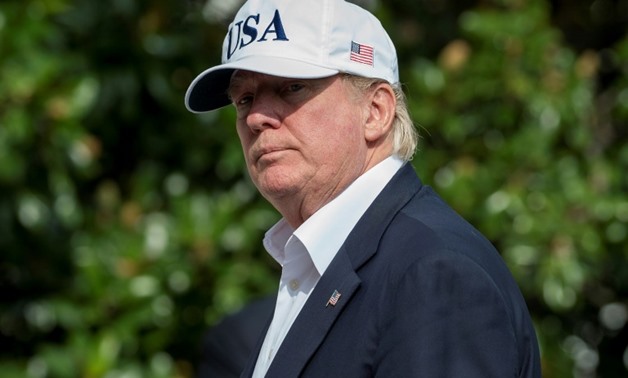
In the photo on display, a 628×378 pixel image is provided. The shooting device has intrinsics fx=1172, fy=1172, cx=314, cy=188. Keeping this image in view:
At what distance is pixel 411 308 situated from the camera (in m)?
1.76

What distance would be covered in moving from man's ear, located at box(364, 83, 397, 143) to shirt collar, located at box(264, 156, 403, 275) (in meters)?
0.06

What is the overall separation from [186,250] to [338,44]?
297 cm

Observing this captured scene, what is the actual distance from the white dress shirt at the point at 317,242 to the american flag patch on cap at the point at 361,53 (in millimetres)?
184

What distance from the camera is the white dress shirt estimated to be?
209 centimetres

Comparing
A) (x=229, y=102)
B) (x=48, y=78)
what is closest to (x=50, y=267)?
(x=48, y=78)

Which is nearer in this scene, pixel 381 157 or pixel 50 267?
pixel 381 157

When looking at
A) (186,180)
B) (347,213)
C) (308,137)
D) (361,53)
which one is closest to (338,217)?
(347,213)

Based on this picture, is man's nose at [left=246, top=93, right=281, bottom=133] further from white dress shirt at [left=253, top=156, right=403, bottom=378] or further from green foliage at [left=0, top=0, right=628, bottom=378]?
green foliage at [left=0, top=0, right=628, bottom=378]

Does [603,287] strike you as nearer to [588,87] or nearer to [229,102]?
[588,87]

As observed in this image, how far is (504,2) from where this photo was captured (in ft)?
16.9

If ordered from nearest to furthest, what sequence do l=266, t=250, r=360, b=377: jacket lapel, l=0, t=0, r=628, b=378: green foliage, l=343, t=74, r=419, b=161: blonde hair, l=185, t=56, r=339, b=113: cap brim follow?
l=266, t=250, r=360, b=377: jacket lapel → l=185, t=56, r=339, b=113: cap brim → l=343, t=74, r=419, b=161: blonde hair → l=0, t=0, r=628, b=378: green foliage

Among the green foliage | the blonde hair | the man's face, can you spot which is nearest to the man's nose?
the man's face

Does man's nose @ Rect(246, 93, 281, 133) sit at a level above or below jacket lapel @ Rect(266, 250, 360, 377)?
above

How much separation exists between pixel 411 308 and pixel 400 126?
1.77 feet
